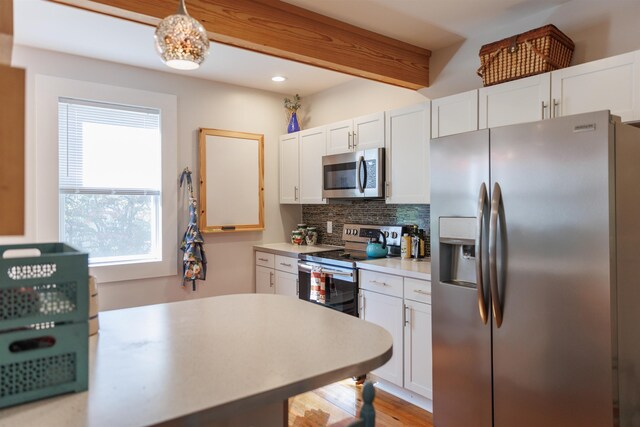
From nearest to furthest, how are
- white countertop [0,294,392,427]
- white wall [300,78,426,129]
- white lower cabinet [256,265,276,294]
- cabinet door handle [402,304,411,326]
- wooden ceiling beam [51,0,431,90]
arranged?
white countertop [0,294,392,427] < wooden ceiling beam [51,0,431,90] < cabinet door handle [402,304,411,326] < white wall [300,78,426,129] < white lower cabinet [256,265,276,294]

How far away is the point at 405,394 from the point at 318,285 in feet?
3.31

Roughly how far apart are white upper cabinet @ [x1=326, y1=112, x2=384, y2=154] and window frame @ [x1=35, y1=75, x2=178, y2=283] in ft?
4.60

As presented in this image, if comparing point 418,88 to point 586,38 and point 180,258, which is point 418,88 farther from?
point 180,258

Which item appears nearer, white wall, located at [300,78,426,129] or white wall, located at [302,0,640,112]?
white wall, located at [302,0,640,112]

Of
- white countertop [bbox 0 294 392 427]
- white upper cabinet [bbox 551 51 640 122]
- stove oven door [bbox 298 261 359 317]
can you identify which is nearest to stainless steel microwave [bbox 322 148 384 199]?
stove oven door [bbox 298 261 359 317]

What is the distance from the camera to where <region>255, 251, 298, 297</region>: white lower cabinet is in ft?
12.0

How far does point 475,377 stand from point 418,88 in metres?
2.15

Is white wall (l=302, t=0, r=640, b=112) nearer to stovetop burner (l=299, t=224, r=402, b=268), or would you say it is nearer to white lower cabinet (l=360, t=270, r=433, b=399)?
stovetop burner (l=299, t=224, r=402, b=268)

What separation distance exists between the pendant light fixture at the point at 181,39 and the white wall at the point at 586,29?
2.14m

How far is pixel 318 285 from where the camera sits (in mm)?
3295

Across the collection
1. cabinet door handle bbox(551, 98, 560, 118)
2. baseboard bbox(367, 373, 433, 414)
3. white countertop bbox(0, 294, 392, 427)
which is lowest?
baseboard bbox(367, 373, 433, 414)

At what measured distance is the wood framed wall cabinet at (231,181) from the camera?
12.5ft

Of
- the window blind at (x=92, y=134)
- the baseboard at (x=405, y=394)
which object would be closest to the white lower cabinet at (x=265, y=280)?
A: the window blind at (x=92, y=134)

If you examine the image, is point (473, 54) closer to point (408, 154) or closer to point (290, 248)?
point (408, 154)
